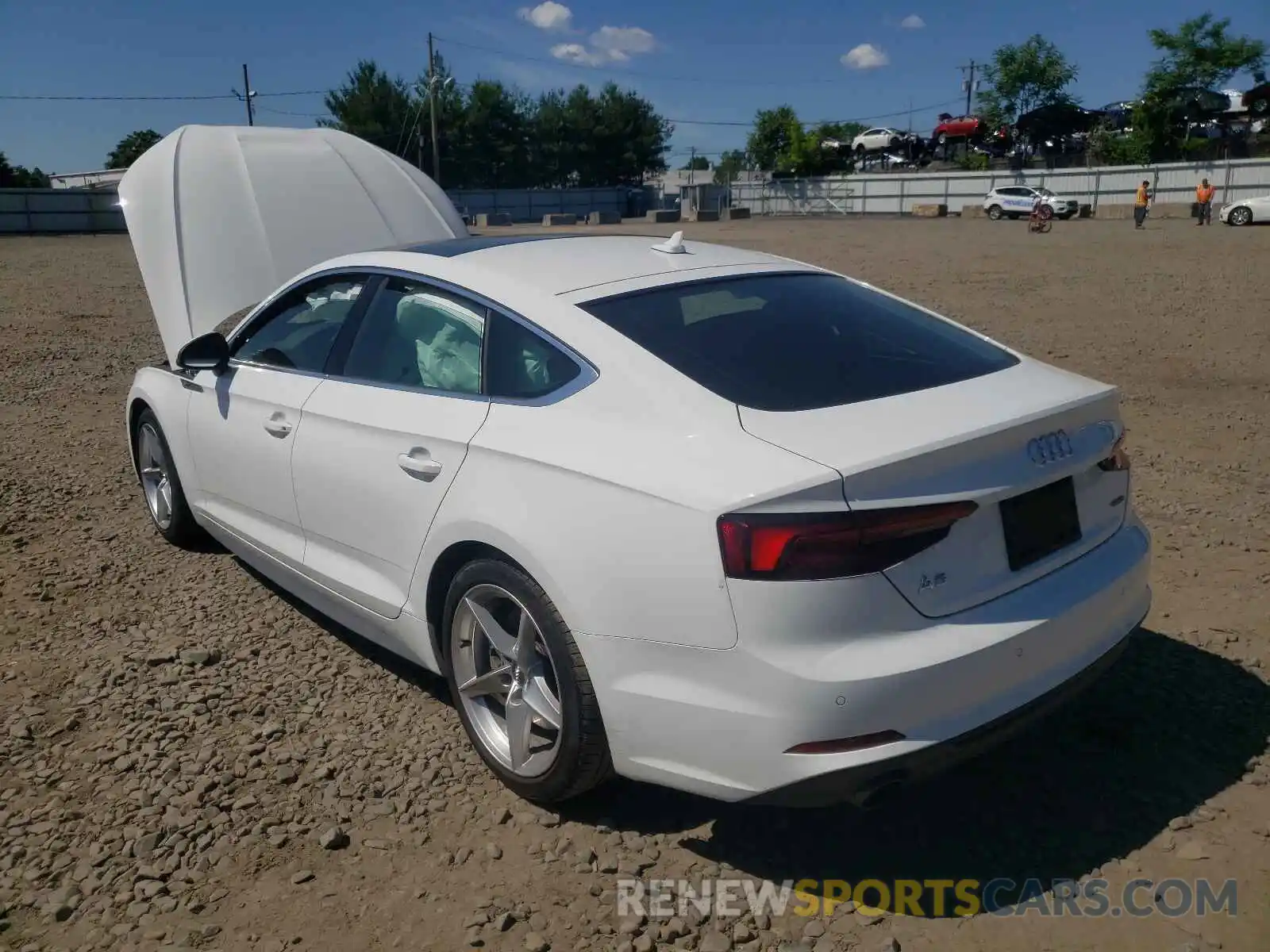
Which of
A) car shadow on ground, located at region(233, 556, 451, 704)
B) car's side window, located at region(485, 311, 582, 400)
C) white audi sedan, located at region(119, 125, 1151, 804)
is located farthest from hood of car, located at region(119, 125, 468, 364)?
car's side window, located at region(485, 311, 582, 400)

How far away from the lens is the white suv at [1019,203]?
43281 mm

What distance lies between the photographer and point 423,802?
316cm

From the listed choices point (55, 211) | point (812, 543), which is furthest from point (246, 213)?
point (55, 211)

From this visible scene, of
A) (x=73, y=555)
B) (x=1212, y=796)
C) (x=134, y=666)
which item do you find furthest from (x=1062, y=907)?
(x=73, y=555)

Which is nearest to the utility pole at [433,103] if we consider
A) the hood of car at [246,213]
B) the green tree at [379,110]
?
the green tree at [379,110]

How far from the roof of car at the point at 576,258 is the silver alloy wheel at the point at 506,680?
1.00 meters

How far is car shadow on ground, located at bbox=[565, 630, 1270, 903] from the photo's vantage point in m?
2.79

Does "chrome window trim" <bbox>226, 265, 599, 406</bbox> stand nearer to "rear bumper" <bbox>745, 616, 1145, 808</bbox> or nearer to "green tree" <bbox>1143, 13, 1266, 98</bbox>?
"rear bumper" <bbox>745, 616, 1145, 808</bbox>

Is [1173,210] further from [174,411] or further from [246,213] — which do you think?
[174,411]

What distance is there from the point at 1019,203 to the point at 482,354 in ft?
150

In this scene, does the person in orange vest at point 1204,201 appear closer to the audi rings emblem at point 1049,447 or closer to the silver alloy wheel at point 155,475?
the silver alloy wheel at point 155,475

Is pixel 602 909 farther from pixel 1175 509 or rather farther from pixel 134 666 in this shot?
pixel 1175 509

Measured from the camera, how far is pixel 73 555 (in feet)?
17.1

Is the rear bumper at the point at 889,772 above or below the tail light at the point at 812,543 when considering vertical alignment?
below
